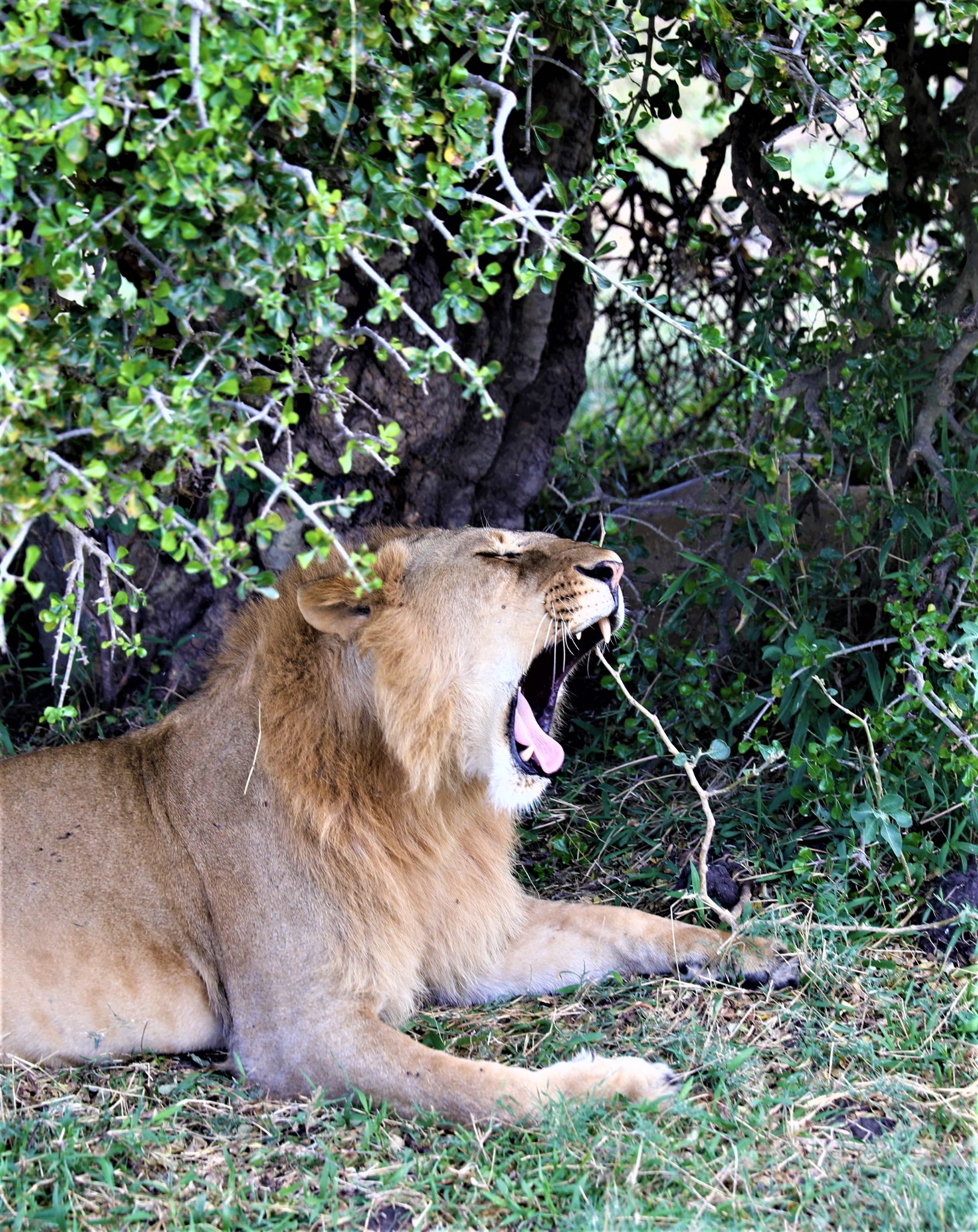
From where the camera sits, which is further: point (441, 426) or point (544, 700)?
point (441, 426)

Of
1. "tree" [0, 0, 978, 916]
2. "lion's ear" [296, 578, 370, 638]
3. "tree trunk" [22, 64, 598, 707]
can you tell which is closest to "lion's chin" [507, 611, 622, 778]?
"lion's ear" [296, 578, 370, 638]

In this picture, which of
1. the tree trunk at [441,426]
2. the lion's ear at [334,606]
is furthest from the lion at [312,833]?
the tree trunk at [441,426]

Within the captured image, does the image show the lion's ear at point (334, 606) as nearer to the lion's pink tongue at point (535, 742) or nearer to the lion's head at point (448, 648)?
the lion's head at point (448, 648)

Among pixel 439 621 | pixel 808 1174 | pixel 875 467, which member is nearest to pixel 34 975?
pixel 439 621

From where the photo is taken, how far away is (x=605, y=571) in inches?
114

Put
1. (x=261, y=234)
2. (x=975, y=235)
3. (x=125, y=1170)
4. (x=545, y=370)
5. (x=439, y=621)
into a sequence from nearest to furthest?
(x=261, y=234) → (x=125, y=1170) → (x=439, y=621) → (x=975, y=235) → (x=545, y=370)

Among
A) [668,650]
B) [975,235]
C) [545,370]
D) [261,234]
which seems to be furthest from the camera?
[545,370]

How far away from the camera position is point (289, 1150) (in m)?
2.44

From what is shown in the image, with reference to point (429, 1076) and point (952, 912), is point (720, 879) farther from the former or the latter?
point (429, 1076)

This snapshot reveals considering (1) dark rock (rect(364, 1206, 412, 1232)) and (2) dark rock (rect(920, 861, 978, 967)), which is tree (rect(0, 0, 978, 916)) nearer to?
(2) dark rock (rect(920, 861, 978, 967))

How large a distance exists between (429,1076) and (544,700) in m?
0.96

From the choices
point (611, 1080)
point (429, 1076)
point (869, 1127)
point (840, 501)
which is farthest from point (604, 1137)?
point (840, 501)

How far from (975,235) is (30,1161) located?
3.20 metres

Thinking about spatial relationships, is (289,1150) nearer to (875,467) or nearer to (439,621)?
(439,621)
